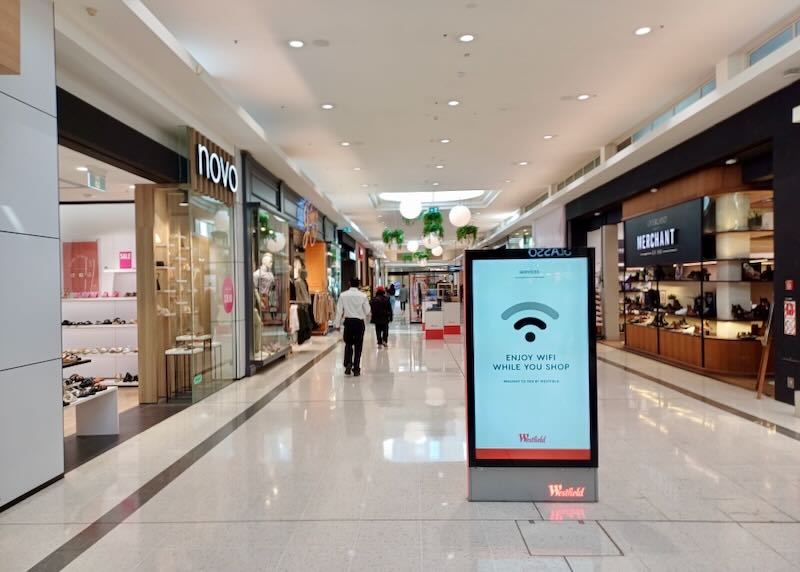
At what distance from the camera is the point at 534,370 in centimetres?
331

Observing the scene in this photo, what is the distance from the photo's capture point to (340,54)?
609 cm

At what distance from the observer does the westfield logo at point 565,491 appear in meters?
3.32

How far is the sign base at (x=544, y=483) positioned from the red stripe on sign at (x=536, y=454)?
0.24ft

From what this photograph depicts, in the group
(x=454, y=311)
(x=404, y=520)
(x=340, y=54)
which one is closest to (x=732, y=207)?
(x=340, y=54)

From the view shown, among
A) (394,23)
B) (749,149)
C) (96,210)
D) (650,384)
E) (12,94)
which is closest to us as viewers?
(12,94)

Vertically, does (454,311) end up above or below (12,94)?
below

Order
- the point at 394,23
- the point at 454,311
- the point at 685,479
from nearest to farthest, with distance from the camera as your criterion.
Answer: the point at 685,479, the point at 394,23, the point at 454,311

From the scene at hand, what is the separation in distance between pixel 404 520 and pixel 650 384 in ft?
18.0

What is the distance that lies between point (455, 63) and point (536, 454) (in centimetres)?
491

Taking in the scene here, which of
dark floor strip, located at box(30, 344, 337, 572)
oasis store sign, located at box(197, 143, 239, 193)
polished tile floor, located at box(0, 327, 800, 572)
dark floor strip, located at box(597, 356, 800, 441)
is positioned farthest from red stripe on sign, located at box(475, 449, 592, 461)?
oasis store sign, located at box(197, 143, 239, 193)

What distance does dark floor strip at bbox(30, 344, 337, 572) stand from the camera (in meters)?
2.77

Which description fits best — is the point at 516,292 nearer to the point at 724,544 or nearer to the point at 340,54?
the point at 724,544

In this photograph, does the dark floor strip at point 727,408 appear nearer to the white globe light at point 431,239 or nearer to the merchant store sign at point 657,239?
the merchant store sign at point 657,239

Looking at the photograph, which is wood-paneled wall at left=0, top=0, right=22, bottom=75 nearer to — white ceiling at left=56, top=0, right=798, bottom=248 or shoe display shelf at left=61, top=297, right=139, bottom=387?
white ceiling at left=56, top=0, right=798, bottom=248
